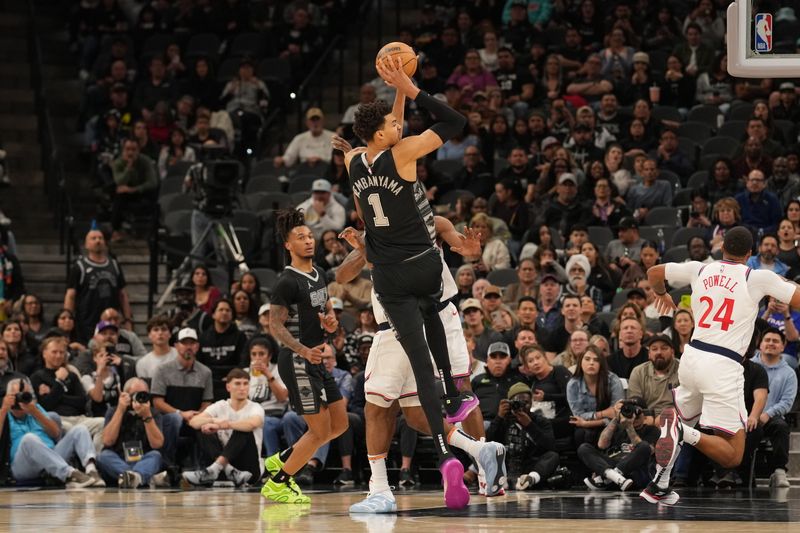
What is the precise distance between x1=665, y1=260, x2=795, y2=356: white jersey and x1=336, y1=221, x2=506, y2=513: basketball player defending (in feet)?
5.39

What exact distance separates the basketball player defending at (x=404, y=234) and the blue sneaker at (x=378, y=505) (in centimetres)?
37

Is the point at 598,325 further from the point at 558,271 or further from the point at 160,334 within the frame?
the point at 160,334

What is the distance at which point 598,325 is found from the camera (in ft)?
46.2

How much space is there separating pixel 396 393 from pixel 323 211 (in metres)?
8.62

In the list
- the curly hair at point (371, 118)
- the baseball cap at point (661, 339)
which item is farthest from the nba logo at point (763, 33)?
the baseball cap at point (661, 339)

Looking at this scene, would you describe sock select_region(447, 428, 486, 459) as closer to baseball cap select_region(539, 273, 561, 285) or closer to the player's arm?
the player's arm

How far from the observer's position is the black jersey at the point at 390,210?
28.7 ft

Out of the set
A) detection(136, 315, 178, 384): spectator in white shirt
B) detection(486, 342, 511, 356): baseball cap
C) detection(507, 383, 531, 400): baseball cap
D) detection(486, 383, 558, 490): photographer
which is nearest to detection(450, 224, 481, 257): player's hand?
detection(486, 383, 558, 490): photographer

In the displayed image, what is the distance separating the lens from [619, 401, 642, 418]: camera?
11.8m

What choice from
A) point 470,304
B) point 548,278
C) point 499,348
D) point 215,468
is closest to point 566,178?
point 548,278

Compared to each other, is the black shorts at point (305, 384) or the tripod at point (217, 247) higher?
the tripod at point (217, 247)

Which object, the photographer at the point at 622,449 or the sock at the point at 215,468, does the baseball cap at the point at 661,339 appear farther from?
the sock at the point at 215,468

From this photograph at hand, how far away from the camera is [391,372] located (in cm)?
928

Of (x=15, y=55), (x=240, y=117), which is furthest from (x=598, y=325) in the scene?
(x=15, y=55)
